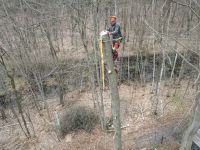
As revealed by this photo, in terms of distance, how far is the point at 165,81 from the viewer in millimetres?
12609

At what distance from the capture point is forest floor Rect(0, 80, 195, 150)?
29.5 ft

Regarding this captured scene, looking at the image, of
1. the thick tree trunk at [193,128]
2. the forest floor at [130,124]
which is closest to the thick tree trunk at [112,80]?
the thick tree trunk at [193,128]

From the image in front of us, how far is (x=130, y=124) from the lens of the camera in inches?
391

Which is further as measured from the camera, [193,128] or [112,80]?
[193,128]

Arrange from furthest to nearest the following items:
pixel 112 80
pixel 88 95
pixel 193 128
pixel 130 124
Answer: pixel 88 95 < pixel 130 124 < pixel 193 128 < pixel 112 80

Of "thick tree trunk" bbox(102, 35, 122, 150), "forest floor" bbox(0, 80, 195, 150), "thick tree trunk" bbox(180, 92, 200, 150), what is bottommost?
"forest floor" bbox(0, 80, 195, 150)

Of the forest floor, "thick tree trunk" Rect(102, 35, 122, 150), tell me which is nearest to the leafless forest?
the forest floor

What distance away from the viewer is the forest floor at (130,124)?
8.98m

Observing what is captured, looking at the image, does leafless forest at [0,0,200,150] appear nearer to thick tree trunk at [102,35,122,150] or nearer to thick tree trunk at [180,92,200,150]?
thick tree trunk at [180,92,200,150]

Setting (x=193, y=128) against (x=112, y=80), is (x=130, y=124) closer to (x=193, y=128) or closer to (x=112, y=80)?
(x=193, y=128)

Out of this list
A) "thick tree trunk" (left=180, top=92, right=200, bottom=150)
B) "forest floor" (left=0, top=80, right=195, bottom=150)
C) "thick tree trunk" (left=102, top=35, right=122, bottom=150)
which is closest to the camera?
"thick tree trunk" (left=102, top=35, right=122, bottom=150)

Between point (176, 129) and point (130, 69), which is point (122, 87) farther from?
point (176, 129)

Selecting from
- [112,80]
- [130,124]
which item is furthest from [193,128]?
[130,124]

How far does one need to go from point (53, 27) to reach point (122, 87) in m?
7.21
